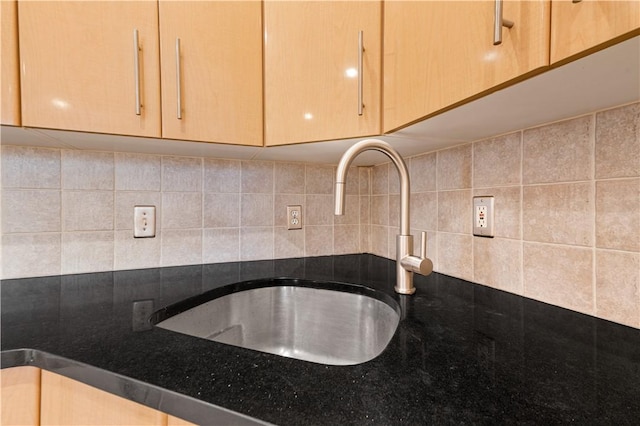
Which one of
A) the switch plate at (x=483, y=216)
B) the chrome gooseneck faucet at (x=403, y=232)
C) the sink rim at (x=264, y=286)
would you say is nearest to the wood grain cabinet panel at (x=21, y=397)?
the sink rim at (x=264, y=286)

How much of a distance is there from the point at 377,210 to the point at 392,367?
92cm

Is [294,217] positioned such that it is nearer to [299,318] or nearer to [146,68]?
[299,318]

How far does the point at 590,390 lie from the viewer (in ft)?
1.19

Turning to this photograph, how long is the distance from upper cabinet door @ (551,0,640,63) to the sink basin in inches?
24.4

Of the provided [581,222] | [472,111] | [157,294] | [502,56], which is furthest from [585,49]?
[157,294]

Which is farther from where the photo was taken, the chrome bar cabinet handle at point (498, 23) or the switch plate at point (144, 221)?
the switch plate at point (144, 221)

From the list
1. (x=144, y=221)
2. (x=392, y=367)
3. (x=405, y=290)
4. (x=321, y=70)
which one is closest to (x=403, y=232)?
(x=405, y=290)

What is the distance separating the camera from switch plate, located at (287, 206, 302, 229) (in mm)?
1214

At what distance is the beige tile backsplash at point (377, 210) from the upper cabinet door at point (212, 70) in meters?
0.31

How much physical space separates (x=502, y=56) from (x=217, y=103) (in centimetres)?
70

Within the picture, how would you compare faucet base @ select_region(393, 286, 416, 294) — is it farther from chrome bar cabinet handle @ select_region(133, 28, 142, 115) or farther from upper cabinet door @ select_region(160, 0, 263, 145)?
chrome bar cabinet handle @ select_region(133, 28, 142, 115)

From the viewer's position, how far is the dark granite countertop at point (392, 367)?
33cm

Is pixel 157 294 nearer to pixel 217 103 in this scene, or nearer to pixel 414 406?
pixel 217 103

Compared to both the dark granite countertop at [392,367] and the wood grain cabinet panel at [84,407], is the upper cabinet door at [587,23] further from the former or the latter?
the wood grain cabinet panel at [84,407]
